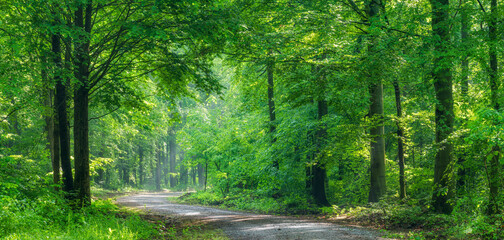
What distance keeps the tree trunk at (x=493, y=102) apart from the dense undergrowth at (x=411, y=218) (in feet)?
0.86

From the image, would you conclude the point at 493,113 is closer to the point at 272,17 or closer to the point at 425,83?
the point at 425,83

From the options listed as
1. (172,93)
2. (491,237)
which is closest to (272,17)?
Result: (172,93)

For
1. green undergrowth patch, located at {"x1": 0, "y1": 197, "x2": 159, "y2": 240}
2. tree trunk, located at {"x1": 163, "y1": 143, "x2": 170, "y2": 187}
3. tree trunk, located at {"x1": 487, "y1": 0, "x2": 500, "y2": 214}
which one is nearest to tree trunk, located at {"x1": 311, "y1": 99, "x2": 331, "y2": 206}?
tree trunk, located at {"x1": 487, "y1": 0, "x2": 500, "y2": 214}

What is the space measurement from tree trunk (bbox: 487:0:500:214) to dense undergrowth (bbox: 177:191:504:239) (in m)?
0.26

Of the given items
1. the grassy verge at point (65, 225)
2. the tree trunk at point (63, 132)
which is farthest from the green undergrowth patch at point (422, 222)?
the tree trunk at point (63, 132)

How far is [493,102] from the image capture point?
30.7 ft

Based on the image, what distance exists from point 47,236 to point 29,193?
10.8 ft

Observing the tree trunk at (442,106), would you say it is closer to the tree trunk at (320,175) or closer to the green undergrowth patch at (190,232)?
the tree trunk at (320,175)

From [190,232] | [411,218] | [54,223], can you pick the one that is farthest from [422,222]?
[54,223]

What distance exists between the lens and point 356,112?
1348 cm

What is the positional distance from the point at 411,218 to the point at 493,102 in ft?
→ 12.9

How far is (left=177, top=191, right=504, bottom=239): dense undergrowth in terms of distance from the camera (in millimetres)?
7727

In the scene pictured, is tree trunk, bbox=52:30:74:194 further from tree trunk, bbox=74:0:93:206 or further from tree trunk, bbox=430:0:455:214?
tree trunk, bbox=430:0:455:214

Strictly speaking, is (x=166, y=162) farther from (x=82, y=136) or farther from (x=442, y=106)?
(x=442, y=106)
